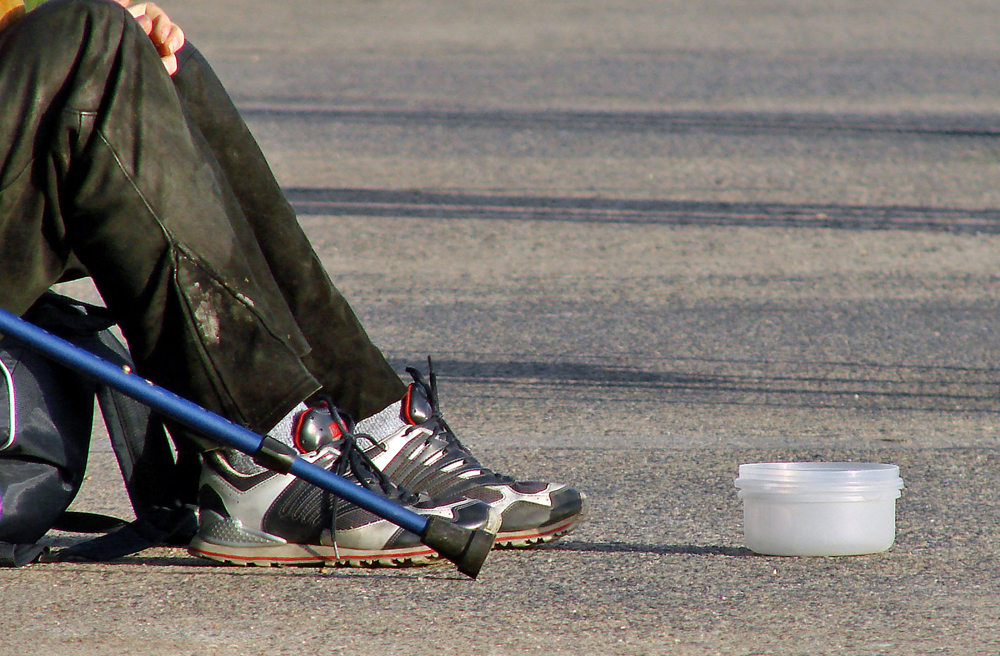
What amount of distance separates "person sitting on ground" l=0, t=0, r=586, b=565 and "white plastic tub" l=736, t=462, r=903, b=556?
0.34 meters

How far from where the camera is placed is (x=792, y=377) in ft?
14.9

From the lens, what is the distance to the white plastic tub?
2.69 m

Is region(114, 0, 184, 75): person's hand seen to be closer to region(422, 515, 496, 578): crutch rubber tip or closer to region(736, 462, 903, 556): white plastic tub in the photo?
region(422, 515, 496, 578): crutch rubber tip

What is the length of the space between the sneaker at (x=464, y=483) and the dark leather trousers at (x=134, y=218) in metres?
0.26

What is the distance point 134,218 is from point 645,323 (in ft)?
9.83

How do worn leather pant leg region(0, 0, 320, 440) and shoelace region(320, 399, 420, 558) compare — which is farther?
shoelace region(320, 399, 420, 558)

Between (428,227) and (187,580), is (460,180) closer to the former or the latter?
(428,227)

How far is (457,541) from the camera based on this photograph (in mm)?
2551

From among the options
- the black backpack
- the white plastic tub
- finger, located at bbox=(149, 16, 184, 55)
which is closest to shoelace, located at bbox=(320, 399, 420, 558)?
the black backpack

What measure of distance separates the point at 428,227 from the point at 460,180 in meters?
1.28

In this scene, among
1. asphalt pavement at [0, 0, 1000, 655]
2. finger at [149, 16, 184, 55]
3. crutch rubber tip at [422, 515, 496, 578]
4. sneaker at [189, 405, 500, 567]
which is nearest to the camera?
Result: asphalt pavement at [0, 0, 1000, 655]

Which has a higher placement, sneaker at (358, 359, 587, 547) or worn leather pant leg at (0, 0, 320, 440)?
worn leather pant leg at (0, 0, 320, 440)

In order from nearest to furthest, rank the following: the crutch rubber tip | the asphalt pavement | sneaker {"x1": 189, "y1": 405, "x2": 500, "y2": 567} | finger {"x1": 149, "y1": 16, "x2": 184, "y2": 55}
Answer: the asphalt pavement, the crutch rubber tip, sneaker {"x1": 189, "y1": 405, "x2": 500, "y2": 567}, finger {"x1": 149, "y1": 16, "x2": 184, "y2": 55}

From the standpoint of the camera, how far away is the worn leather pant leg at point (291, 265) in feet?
9.27
